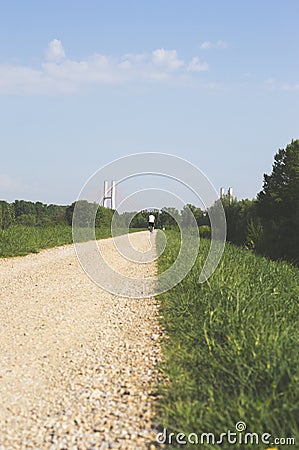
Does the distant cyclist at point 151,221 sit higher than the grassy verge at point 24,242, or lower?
higher

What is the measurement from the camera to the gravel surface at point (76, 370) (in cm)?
379

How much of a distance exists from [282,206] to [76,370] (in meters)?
16.7

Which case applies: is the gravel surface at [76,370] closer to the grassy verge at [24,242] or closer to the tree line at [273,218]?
the tree line at [273,218]

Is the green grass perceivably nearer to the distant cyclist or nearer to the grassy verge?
the grassy verge

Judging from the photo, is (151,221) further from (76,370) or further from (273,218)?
(76,370)

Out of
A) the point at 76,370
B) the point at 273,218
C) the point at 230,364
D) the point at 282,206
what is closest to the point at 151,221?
the point at 273,218

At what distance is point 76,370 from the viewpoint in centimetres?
517

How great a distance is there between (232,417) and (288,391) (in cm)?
46

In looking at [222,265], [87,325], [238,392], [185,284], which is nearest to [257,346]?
[238,392]

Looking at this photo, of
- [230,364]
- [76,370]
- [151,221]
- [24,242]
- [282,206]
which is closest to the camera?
[230,364]

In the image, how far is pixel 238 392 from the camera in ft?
13.3

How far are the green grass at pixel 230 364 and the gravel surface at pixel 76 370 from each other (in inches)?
9.4

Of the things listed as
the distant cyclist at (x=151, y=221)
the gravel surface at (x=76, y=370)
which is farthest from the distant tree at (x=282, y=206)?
the gravel surface at (x=76, y=370)

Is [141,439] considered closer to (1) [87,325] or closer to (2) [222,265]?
(1) [87,325]
